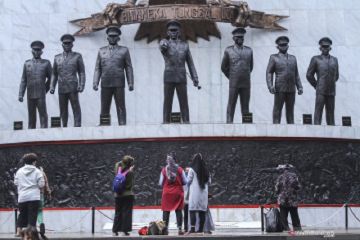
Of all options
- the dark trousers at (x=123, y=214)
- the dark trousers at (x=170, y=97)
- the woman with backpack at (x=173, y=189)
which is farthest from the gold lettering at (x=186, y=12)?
the dark trousers at (x=123, y=214)

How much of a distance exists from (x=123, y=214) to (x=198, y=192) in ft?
3.61

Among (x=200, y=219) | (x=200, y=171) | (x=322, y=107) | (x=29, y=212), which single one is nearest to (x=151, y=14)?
(x=322, y=107)

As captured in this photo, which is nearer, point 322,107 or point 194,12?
point 322,107

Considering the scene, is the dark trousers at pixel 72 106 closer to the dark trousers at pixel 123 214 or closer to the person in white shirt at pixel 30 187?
the dark trousers at pixel 123 214

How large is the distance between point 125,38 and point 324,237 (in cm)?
1061

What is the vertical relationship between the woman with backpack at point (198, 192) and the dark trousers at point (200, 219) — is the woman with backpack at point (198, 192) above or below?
above

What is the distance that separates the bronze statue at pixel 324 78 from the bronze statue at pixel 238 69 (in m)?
1.40

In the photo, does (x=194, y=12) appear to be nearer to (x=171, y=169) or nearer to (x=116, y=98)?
(x=116, y=98)

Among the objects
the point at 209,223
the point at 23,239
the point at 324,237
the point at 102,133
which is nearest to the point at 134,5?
the point at 102,133

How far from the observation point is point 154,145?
2000 centimetres

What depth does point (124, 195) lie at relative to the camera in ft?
49.0

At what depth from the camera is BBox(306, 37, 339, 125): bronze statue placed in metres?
21.1

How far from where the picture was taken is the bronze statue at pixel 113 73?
20.5 m

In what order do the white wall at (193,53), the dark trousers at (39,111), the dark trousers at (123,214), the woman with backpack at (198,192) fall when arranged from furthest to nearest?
the white wall at (193,53) → the dark trousers at (39,111) → the woman with backpack at (198,192) → the dark trousers at (123,214)
